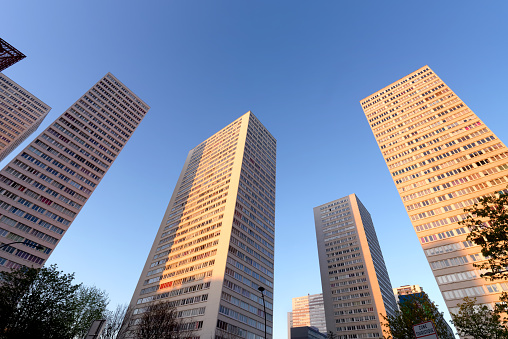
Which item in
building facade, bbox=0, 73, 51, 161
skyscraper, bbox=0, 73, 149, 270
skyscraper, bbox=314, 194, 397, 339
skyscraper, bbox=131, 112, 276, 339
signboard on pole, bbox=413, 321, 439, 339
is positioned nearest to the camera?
signboard on pole, bbox=413, 321, 439, 339

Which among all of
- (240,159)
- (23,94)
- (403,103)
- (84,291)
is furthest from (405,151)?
(23,94)

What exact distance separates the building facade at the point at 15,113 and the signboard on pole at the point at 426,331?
→ 14537 cm

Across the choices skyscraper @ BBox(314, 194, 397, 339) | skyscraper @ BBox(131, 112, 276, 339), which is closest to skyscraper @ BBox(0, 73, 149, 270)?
skyscraper @ BBox(131, 112, 276, 339)

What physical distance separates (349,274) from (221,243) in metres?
69.9

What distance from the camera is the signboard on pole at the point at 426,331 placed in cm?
774

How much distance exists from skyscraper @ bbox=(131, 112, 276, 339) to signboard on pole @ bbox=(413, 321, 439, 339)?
167 feet

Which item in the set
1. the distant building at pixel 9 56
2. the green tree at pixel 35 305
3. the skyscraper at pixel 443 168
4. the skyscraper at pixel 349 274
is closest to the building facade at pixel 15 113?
the distant building at pixel 9 56

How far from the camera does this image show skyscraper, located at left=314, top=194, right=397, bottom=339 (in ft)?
307

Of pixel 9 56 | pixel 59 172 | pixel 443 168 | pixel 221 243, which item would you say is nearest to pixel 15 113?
pixel 59 172

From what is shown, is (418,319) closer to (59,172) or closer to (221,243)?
(221,243)

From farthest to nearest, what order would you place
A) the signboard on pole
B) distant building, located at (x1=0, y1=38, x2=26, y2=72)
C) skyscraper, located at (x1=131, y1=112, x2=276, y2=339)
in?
1. skyscraper, located at (x1=131, y1=112, x2=276, y2=339)
2. distant building, located at (x1=0, y1=38, x2=26, y2=72)
3. the signboard on pole

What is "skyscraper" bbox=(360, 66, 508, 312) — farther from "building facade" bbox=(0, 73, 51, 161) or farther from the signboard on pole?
"building facade" bbox=(0, 73, 51, 161)

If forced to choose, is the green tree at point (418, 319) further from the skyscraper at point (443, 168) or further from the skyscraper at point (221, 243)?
the skyscraper at point (221, 243)

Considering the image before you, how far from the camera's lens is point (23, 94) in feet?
417
